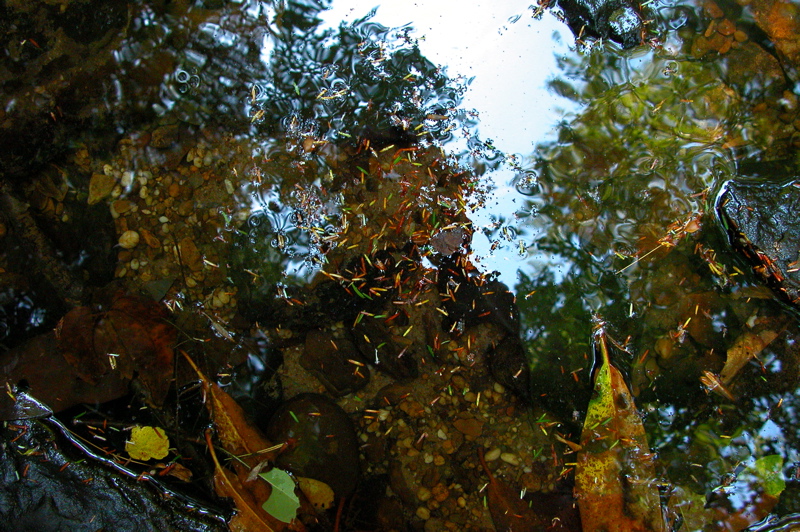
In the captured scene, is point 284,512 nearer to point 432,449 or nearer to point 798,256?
point 432,449

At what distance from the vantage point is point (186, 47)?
3.13m

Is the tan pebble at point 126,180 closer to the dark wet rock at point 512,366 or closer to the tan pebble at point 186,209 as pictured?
the tan pebble at point 186,209

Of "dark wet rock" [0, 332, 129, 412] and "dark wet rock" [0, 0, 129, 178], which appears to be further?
"dark wet rock" [0, 0, 129, 178]

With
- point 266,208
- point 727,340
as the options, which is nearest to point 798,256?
point 727,340

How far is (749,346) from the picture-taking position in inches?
116

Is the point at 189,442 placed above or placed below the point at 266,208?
below

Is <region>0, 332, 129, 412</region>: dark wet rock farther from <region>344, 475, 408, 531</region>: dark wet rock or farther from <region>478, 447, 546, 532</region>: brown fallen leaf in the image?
<region>478, 447, 546, 532</region>: brown fallen leaf

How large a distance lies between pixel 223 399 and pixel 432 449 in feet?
4.20

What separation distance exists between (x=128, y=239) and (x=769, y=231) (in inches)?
152

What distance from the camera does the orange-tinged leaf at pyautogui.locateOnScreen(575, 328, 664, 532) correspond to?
278cm

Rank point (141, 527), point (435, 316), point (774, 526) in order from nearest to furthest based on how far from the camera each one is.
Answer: point (141, 527)
point (774, 526)
point (435, 316)

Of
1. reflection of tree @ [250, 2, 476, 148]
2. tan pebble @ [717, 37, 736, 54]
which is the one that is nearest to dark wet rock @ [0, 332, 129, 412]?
reflection of tree @ [250, 2, 476, 148]

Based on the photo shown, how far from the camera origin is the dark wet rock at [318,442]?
2.85m

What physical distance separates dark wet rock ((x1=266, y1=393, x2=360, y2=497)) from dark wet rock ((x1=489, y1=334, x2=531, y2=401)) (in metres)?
0.95
